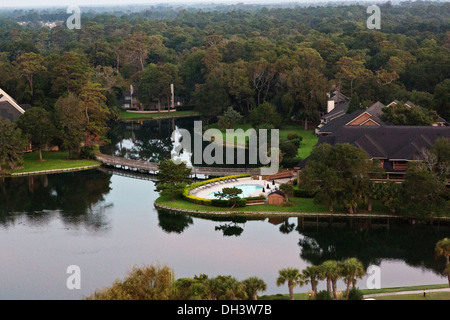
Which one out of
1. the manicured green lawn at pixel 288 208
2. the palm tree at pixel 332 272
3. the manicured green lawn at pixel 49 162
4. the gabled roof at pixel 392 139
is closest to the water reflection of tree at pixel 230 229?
the manicured green lawn at pixel 288 208

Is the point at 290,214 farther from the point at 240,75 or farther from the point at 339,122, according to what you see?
the point at 240,75

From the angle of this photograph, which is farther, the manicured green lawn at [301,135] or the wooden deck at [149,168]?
the manicured green lawn at [301,135]

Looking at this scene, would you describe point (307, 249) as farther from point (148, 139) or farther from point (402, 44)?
point (402, 44)

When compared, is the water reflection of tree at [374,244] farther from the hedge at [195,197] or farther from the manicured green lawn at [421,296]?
the hedge at [195,197]

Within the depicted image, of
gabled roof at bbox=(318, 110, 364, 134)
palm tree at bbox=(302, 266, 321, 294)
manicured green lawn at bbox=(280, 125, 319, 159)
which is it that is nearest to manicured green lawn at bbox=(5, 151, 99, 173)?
manicured green lawn at bbox=(280, 125, 319, 159)

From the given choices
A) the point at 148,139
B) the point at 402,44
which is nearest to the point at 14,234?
the point at 148,139

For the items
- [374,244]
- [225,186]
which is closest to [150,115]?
[225,186]

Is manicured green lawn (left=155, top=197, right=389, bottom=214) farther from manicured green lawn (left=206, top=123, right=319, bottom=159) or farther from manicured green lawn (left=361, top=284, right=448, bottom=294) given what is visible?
manicured green lawn (left=206, top=123, right=319, bottom=159)
